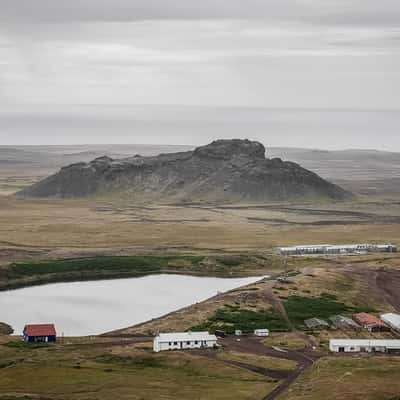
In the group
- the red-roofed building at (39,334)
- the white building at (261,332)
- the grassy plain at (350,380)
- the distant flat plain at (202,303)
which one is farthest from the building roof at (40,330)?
the grassy plain at (350,380)

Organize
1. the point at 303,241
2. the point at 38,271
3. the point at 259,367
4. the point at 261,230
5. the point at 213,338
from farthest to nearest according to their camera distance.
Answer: the point at 261,230
the point at 303,241
the point at 38,271
the point at 213,338
the point at 259,367

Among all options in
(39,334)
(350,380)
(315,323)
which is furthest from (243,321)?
(350,380)

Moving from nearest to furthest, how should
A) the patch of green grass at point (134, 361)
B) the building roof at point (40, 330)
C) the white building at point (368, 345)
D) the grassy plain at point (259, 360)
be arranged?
the grassy plain at point (259, 360)
the patch of green grass at point (134, 361)
the white building at point (368, 345)
the building roof at point (40, 330)

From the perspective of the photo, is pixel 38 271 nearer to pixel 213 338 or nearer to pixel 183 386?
pixel 213 338

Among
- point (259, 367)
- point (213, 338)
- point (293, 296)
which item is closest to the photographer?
point (259, 367)

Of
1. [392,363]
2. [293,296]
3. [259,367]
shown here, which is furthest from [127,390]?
[293,296]

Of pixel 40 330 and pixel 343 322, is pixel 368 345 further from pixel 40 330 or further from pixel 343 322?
pixel 40 330

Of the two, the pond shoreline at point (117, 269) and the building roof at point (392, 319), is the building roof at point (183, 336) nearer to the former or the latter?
the building roof at point (392, 319)
